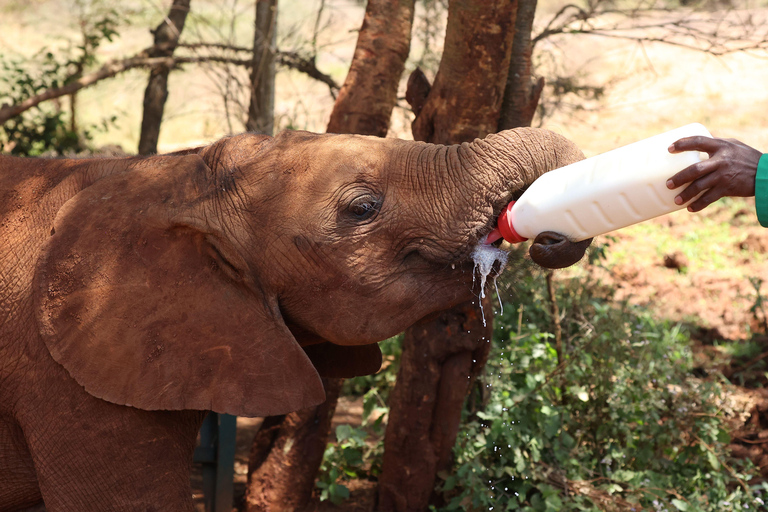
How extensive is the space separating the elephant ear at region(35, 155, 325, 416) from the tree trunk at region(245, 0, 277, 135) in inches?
171

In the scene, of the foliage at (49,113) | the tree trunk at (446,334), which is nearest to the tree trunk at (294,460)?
the tree trunk at (446,334)

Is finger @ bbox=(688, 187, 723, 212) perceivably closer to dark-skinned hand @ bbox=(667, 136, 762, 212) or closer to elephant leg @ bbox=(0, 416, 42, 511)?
dark-skinned hand @ bbox=(667, 136, 762, 212)

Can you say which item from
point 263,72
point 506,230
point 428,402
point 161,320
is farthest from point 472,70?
point 263,72

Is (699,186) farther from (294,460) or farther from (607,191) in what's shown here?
(294,460)

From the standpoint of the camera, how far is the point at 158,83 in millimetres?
9039

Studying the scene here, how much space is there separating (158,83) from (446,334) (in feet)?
19.6

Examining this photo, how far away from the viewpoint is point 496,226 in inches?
112

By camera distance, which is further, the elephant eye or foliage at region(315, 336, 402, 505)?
foliage at region(315, 336, 402, 505)

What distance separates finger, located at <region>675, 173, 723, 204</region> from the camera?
7.91 feet

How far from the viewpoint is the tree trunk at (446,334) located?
161 inches

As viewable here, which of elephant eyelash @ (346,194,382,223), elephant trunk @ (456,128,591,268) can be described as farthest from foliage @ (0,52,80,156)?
elephant trunk @ (456,128,591,268)

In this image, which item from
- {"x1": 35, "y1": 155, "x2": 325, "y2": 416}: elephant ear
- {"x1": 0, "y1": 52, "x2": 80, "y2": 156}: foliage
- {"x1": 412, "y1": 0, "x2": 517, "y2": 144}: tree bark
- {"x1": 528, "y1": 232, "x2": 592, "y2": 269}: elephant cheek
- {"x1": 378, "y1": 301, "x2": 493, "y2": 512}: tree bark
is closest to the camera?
{"x1": 528, "y1": 232, "x2": 592, "y2": 269}: elephant cheek

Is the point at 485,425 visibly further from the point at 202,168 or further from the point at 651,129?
the point at 651,129

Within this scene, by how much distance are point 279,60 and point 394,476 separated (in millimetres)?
4841
